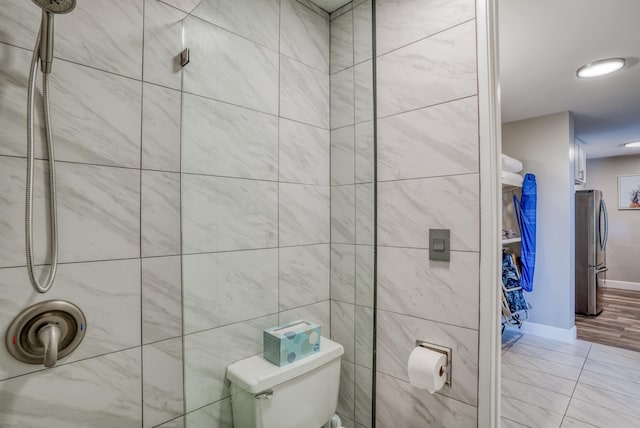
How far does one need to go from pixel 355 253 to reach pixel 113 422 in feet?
3.04

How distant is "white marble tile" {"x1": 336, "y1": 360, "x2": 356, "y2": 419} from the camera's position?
1.20 m

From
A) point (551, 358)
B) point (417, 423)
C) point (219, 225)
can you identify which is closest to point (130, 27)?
point (219, 225)

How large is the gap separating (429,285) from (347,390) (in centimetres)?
51

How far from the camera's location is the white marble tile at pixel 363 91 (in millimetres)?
1183

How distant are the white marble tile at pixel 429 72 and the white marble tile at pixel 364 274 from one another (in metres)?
0.60

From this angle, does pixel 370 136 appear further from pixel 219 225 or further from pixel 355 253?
pixel 219 225

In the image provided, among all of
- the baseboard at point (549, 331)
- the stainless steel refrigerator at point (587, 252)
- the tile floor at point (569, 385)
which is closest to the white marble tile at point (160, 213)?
the tile floor at point (569, 385)

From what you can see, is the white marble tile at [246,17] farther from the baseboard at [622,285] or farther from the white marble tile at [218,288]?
the baseboard at [622,285]

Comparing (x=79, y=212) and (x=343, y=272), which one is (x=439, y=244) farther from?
(x=79, y=212)

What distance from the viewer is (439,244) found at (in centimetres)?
122

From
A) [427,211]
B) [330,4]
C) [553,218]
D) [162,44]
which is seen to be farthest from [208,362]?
[553,218]

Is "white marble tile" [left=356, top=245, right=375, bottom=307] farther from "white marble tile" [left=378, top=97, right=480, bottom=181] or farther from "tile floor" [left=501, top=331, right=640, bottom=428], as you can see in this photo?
"tile floor" [left=501, top=331, right=640, bottom=428]

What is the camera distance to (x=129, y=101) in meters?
1.01

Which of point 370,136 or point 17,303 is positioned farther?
point 370,136
